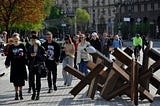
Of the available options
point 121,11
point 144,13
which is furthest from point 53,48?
point 121,11

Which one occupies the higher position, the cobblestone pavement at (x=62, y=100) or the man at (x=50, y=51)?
the man at (x=50, y=51)

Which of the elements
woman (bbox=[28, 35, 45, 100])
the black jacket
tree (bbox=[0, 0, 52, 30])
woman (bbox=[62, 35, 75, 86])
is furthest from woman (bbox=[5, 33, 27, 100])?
tree (bbox=[0, 0, 52, 30])

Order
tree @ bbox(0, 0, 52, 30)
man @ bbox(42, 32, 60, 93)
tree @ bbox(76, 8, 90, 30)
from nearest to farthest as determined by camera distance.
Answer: man @ bbox(42, 32, 60, 93)
tree @ bbox(0, 0, 52, 30)
tree @ bbox(76, 8, 90, 30)

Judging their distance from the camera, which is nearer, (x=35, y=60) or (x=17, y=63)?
(x=17, y=63)

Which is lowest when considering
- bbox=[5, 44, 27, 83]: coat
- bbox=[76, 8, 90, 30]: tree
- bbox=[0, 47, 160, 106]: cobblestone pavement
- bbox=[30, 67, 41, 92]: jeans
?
bbox=[76, 8, 90, 30]: tree

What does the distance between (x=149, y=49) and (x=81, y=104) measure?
113 inches

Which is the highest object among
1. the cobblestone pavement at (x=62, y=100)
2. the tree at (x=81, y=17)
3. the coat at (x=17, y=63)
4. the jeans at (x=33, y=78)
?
the coat at (x=17, y=63)

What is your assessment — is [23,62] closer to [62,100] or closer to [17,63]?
[17,63]

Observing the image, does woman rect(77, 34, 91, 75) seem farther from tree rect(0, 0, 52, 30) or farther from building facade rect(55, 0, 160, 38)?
building facade rect(55, 0, 160, 38)

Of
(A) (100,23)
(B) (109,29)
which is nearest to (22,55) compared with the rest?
(B) (109,29)

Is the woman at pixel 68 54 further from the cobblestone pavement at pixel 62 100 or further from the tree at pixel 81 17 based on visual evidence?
the tree at pixel 81 17

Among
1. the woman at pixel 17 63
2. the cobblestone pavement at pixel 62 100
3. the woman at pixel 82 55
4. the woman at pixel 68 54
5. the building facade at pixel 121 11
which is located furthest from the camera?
the building facade at pixel 121 11

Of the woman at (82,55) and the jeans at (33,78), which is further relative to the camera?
the woman at (82,55)

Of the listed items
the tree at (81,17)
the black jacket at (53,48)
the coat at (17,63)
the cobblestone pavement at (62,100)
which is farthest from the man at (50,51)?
the tree at (81,17)
